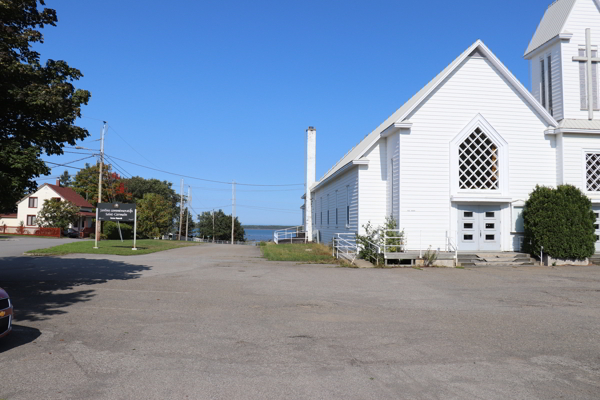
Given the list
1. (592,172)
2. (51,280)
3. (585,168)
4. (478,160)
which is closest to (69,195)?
(51,280)

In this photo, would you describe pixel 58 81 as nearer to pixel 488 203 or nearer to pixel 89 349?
pixel 89 349

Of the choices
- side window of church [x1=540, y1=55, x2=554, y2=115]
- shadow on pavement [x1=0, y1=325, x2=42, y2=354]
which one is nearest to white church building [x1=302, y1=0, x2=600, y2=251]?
side window of church [x1=540, y1=55, x2=554, y2=115]

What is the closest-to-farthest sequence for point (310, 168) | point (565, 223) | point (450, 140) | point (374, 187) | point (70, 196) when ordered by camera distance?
point (565, 223), point (450, 140), point (374, 187), point (310, 168), point (70, 196)

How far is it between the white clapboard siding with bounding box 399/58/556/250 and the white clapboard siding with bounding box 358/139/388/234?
2.42 meters

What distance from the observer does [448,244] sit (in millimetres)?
19953

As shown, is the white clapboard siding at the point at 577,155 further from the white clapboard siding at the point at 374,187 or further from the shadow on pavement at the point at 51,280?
the shadow on pavement at the point at 51,280

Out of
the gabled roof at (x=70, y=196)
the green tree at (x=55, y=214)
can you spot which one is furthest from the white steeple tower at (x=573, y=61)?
the gabled roof at (x=70, y=196)

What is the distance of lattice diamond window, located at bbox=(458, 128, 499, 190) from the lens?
20531mm

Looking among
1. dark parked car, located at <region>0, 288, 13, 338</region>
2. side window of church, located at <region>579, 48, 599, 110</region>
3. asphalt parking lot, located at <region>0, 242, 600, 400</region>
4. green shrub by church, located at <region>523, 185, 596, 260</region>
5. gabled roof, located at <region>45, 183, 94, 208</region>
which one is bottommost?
asphalt parking lot, located at <region>0, 242, 600, 400</region>

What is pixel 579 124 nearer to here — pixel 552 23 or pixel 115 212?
pixel 552 23

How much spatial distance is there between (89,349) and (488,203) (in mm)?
17931

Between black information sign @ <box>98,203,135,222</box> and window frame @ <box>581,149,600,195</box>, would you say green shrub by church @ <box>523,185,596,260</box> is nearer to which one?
window frame @ <box>581,149,600,195</box>

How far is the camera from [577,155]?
20.5m

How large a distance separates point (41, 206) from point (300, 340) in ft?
221
